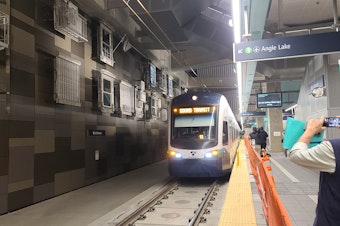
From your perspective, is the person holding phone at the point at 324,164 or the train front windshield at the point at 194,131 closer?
the person holding phone at the point at 324,164

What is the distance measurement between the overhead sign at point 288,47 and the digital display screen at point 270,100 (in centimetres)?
1249

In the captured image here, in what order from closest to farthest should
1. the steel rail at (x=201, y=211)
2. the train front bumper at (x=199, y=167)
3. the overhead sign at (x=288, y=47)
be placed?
the steel rail at (x=201, y=211) → the overhead sign at (x=288, y=47) → the train front bumper at (x=199, y=167)

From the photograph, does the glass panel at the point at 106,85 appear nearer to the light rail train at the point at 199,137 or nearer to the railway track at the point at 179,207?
the light rail train at the point at 199,137

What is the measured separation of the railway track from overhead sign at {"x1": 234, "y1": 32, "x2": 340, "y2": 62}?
366 centimetres

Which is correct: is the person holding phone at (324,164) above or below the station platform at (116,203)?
above

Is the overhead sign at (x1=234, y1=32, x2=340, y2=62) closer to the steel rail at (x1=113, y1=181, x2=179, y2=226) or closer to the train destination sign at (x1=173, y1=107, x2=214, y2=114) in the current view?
the train destination sign at (x1=173, y1=107, x2=214, y2=114)

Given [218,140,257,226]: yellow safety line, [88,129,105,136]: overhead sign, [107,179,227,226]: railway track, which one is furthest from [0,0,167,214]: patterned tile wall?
[218,140,257,226]: yellow safety line

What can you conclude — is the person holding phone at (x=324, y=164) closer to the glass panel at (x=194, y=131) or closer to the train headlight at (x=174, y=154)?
the glass panel at (x=194, y=131)

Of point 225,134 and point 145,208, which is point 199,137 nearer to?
point 225,134

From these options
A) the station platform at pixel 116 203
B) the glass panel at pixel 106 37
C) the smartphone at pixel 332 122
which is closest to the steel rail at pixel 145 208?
the station platform at pixel 116 203

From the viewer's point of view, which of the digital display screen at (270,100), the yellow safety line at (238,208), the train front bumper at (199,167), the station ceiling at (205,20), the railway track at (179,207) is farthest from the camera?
the digital display screen at (270,100)

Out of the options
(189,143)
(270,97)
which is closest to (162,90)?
(270,97)

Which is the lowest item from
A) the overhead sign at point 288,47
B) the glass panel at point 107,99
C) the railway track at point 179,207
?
the railway track at point 179,207

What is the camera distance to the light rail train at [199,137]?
31.8 ft
